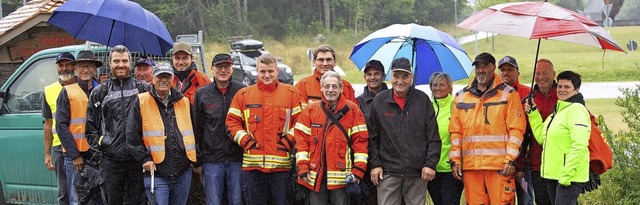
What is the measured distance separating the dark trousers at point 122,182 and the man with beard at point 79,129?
0.53 metres

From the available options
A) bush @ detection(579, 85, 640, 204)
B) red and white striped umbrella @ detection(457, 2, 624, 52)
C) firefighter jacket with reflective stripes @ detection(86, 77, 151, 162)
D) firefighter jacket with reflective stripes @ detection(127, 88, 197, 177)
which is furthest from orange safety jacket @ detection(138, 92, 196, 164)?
bush @ detection(579, 85, 640, 204)

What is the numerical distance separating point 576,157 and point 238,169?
2.83 m

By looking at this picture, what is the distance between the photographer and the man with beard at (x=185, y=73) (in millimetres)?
7675

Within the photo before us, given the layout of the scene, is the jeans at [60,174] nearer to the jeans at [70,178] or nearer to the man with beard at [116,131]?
the jeans at [70,178]

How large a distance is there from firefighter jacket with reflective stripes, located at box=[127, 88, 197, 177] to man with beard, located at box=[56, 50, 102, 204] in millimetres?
826

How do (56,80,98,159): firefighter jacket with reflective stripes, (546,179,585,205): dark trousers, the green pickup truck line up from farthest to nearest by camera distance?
1. the green pickup truck
2. (56,80,98,159): firefighter jacket with reflective stripes
3. (546,179,585,205): dark trousers

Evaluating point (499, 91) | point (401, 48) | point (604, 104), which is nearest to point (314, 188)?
point (499, 91)

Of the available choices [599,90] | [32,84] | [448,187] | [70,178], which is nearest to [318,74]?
[448,187]

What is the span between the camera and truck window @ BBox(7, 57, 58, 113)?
820cm

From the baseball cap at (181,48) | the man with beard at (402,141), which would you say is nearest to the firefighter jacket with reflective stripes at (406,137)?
the man with beard at (402,141)

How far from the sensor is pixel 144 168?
20.9 feet

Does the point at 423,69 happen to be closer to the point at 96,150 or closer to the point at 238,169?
the point at 238,169

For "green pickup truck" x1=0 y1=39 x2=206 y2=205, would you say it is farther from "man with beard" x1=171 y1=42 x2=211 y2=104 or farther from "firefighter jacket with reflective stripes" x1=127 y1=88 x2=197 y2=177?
"firefighter jacket with reflective stripes" x1=127 y1=88 x2=197 y2=177

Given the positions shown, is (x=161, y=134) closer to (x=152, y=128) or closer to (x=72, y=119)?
(x=152, y=128)
